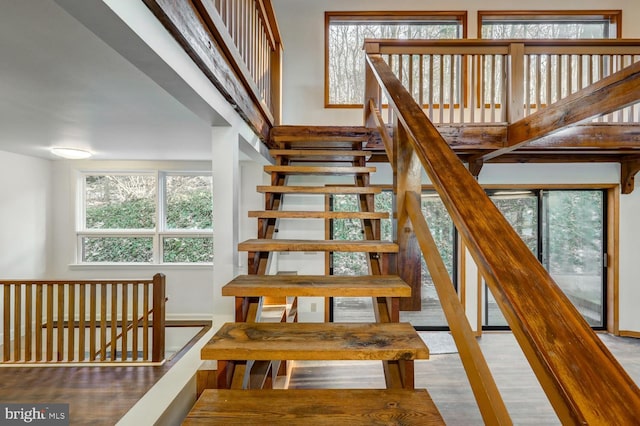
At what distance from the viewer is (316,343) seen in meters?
1.11

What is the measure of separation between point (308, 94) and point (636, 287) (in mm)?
4800

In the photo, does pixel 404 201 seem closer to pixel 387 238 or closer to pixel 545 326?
pixel 545 326

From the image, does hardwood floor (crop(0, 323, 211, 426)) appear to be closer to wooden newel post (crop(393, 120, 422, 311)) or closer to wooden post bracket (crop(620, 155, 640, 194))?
wooden newel post (crop(393, 120, 422, 311))

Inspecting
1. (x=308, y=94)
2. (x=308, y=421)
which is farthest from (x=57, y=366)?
(x=308, y=94)

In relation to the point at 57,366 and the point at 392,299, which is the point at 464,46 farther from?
the point at 57,366

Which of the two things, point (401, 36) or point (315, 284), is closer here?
point (315, 284)

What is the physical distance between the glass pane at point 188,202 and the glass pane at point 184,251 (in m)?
0.20

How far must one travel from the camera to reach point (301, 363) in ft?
11.4

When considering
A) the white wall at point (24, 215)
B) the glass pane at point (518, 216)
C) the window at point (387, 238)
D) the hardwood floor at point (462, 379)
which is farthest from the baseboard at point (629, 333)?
the white wall at point (24, 215)

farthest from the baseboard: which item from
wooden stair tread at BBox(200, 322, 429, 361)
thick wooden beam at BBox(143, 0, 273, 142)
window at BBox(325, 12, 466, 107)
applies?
thick wooden beam at BBox(143, 0, 273, 142)

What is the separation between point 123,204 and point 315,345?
4.61 m

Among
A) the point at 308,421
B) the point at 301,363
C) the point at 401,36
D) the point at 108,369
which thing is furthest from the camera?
the point at 401,36

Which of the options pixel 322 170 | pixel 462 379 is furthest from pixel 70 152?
pixel 462 379

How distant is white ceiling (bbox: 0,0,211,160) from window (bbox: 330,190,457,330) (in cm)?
195
